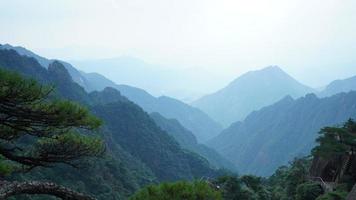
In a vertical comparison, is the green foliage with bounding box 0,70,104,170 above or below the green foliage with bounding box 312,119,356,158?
below

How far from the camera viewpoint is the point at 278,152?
12206 cm

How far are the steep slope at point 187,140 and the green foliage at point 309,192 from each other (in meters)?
85.4

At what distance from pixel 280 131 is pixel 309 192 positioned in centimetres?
11824

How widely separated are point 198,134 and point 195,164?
121 m

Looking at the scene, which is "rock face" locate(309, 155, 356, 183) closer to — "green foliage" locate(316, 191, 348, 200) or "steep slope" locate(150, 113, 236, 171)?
A: "green foliage" locate(316, 191, 348, 200)

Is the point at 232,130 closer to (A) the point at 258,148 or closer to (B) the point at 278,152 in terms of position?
(A) the point at 258,148

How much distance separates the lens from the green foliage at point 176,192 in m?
4.29

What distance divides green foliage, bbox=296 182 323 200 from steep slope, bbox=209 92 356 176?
88.3 metres

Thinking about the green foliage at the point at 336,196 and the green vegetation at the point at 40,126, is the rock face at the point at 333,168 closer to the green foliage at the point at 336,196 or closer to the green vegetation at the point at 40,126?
the green foliage at the point at 336,196

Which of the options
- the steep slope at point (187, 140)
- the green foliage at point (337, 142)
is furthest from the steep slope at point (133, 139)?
the steep slope at point (187, 140)


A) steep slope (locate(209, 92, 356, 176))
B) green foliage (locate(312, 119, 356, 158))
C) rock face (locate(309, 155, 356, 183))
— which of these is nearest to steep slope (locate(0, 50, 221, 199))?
rock face (locate(309, 155, 356, 183))

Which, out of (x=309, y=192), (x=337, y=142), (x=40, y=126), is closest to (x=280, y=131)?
(x=309, y=192)

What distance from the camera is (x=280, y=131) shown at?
438 ft

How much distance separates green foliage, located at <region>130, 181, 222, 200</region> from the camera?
429 centimetres
